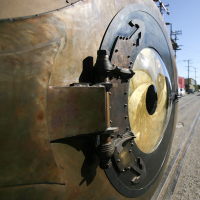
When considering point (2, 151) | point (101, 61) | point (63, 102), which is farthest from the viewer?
point (101, 61)

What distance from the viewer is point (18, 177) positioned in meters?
0.60

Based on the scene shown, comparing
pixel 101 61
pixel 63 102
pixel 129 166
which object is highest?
pixel 101 61

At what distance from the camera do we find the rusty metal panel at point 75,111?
2.18 ft

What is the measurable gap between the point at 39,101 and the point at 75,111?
0.15 meters

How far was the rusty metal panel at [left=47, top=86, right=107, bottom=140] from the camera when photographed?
66 cm

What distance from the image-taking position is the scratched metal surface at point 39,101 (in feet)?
1.93

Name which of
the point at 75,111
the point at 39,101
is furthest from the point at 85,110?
the point at 39,101

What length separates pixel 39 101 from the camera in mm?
631

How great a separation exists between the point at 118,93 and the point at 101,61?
23 cm

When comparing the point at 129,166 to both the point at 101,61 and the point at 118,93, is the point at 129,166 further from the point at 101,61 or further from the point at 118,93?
the point at 101,61

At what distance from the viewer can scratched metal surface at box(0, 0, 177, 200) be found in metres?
0.59

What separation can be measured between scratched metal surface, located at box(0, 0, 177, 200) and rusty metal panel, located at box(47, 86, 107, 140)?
35 millimetres

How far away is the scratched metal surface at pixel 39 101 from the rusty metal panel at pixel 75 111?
0.04m

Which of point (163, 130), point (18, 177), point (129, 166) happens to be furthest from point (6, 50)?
point (163, 130)
